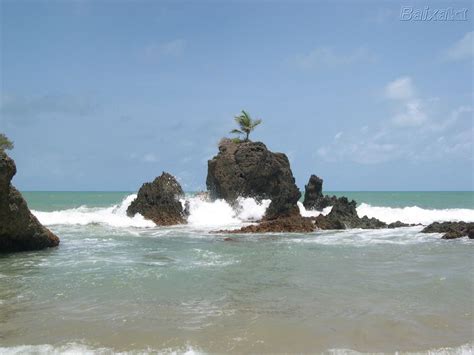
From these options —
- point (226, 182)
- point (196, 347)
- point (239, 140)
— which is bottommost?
point (196, 347)

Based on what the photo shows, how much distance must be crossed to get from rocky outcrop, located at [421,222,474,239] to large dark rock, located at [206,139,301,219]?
36.0 ft

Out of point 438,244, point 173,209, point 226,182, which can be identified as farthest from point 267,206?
point 438,244

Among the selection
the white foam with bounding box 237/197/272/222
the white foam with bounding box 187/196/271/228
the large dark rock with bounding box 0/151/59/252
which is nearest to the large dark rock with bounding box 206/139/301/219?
the white foam with bounding box 237/197/272/222

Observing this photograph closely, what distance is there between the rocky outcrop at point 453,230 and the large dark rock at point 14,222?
50.5 ft

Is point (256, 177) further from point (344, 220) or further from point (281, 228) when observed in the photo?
point (281, 228)

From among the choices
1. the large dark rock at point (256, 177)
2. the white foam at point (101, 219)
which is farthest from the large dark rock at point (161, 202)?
the large dark rock at point (256, 177)

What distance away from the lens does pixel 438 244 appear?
18078mm

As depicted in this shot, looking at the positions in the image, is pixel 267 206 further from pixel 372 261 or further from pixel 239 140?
pixel 372 261

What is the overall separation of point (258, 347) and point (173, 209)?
24.7 meters

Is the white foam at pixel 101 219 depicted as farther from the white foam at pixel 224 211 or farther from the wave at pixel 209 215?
the white foam at pixel 224 211

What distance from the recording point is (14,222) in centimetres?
1612

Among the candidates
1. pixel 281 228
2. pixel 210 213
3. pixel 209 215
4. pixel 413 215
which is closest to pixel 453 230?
pixel 281 228

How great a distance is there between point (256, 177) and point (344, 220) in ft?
25.5

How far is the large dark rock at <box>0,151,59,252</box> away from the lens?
1561 centimetres
